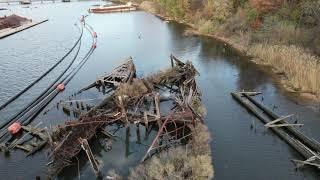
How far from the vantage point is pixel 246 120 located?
3844 cm

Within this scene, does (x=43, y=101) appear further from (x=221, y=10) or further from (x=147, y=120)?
(x=221, y=10)

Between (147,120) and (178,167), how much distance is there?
836cm

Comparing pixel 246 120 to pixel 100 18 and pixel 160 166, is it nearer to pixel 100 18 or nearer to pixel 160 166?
pixel 160 166

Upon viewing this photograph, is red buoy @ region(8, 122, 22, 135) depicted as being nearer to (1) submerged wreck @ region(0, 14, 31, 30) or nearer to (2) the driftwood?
(2) the driftwood

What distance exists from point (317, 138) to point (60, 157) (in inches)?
886

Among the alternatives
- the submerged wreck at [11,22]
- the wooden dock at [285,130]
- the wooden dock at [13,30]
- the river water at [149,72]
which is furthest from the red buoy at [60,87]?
the submerged wreck at [11,22]

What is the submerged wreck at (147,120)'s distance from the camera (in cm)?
2998

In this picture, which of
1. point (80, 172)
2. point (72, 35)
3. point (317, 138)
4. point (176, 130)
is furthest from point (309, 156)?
point (72, 35)

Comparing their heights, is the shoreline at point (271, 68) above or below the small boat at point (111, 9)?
below

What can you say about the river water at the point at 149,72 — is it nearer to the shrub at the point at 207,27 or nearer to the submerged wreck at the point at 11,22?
the shrub at the point at 207,27

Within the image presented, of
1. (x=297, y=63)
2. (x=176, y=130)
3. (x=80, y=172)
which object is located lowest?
(x=80, y=172)

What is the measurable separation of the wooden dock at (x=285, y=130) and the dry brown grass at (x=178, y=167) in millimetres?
8292

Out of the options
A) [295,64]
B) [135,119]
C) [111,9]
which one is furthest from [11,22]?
[295,64]

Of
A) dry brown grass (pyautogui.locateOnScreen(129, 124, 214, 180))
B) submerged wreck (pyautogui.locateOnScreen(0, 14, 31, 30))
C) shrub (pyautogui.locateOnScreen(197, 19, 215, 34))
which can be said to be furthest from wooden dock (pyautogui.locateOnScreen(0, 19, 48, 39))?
dry brown grass (pyautogui.locateOnScreen(129, 124, 214, 180))
